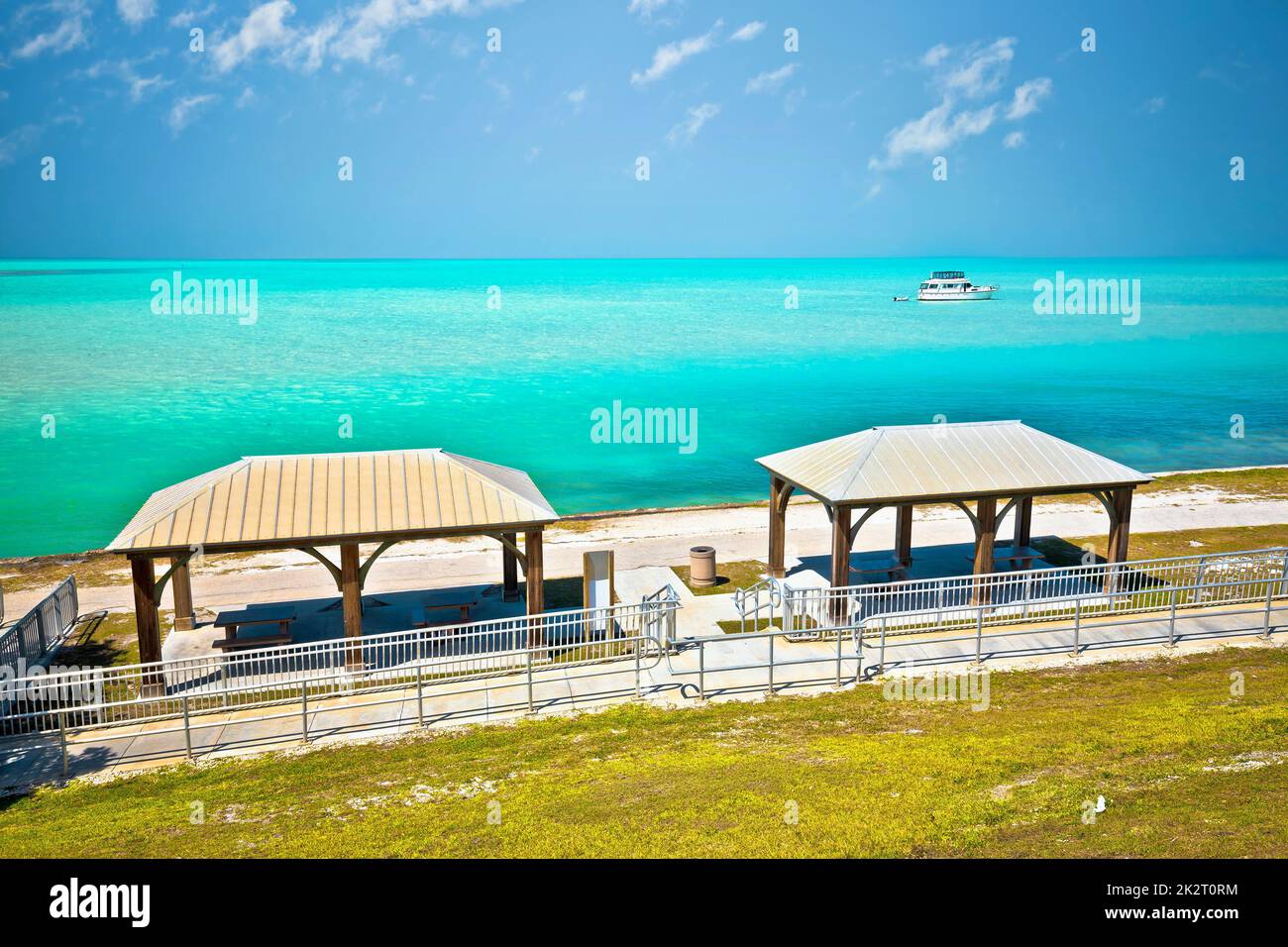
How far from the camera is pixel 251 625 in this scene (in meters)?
18.0

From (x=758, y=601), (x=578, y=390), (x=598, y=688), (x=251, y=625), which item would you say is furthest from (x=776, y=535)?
(x=578, y=390)

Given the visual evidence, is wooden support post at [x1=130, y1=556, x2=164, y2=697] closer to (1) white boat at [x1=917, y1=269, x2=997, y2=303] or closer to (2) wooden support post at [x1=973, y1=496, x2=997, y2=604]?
(2) wooden support post at [x1=973, y1=496, x2=997, y2=604]

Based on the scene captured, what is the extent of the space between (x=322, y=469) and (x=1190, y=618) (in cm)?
1574

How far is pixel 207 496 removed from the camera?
16375mm

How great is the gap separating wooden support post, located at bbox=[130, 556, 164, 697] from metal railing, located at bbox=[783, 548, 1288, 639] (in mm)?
10430

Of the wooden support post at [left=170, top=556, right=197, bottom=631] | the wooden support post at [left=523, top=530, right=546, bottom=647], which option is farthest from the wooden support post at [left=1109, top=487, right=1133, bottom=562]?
the wooden support post at [left=170, top=556, right=197, bottom=631]

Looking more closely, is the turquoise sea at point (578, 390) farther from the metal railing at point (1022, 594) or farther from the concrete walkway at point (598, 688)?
the concrete walkway at point (598, 688)

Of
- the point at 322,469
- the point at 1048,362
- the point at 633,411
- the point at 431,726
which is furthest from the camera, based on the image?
the point at 1048,362

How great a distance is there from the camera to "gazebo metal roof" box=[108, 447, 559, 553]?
15805 millimetres

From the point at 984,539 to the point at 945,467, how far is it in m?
1.66

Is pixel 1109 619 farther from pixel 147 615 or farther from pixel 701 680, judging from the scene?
pixel 147 615

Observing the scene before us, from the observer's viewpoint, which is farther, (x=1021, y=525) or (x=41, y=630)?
(x=1021, y=525)

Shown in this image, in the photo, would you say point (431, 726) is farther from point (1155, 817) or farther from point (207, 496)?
point (1155, 817)
